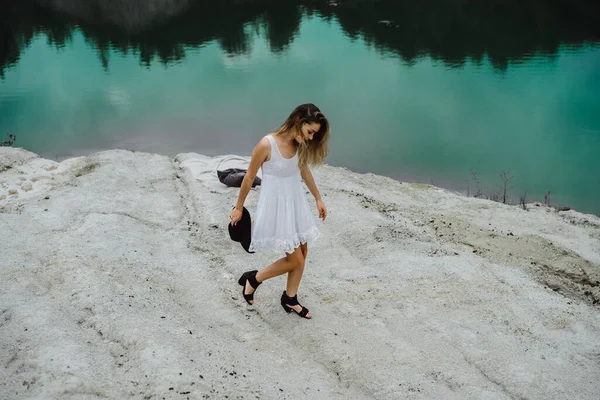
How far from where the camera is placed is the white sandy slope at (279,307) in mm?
3455

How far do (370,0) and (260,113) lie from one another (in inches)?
637

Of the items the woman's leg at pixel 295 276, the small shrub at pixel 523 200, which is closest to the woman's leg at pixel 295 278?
the woman's leg at pixel 295 276

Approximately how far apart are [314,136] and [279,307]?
5.18 feet

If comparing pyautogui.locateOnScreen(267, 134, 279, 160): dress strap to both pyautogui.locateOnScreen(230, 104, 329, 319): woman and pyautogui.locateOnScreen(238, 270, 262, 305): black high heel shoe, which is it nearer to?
pyautogui.locateOnScreen(230, 104, 329, 319): woman

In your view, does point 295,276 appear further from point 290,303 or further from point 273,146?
point 273,146

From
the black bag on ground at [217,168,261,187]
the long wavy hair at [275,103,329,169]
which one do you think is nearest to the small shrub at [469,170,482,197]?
the black bag on ground at [217,168,261,187]

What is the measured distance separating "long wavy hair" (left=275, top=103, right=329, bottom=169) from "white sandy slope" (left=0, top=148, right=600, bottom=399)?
1.39m

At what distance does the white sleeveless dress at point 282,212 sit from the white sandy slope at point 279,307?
758mm

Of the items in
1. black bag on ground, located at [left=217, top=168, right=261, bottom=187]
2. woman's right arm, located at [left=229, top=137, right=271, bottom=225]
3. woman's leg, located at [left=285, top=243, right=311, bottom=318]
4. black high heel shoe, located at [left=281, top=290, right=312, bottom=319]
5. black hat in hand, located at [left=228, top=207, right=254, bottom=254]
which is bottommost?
black bag on ground, located at [left=217, top=168, right=261, bottom=187]

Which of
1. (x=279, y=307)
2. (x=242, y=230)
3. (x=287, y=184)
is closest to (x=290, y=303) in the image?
(x=279, y=307)

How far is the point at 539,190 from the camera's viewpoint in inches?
461

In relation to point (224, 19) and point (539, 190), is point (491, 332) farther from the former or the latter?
point (224, 19)

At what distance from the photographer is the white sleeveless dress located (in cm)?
401

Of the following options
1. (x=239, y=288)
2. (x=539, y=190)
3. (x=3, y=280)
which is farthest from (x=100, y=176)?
(x=539, y=190)
